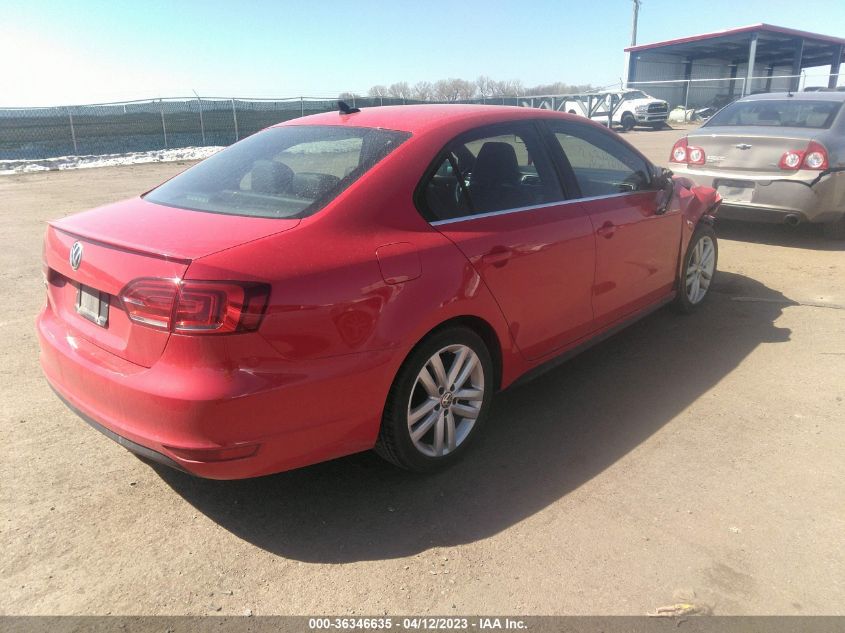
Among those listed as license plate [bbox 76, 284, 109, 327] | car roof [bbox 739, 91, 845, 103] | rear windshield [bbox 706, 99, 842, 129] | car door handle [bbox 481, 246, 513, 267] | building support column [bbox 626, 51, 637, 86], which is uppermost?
building support column [bbox 626, 51, 637, 86]

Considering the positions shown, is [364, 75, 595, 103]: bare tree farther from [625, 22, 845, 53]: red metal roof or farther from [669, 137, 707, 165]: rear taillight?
[669, 137, 707, 165]: rear taillight

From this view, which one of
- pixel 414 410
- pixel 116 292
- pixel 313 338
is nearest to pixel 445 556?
pixel 414 410

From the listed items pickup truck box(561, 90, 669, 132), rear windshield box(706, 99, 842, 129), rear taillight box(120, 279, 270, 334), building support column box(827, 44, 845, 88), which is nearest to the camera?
rear taillight box(120, 279, 270, 334)

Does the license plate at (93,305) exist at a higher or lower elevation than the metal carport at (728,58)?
lower

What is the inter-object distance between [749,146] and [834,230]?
1550mm

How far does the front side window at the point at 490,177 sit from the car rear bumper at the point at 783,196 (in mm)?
4558

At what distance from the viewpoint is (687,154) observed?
7883mm

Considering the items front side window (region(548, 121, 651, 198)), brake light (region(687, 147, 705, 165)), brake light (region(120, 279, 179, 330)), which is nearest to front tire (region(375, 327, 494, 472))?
brake light (region(120, 279, 179, 330))

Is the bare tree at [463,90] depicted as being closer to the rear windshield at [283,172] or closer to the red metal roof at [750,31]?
the red metal roof at [750,31]

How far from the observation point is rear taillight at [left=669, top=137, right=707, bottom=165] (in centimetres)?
771

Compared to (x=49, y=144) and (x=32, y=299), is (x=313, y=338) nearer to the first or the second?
(x=32, y=299)

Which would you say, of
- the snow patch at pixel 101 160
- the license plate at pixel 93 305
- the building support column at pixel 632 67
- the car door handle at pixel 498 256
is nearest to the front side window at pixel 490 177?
the car door handle at pixel 498 256

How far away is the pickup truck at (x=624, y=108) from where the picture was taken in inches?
1227

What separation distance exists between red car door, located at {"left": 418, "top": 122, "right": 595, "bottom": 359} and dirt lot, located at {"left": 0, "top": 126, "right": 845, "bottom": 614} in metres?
0.60
